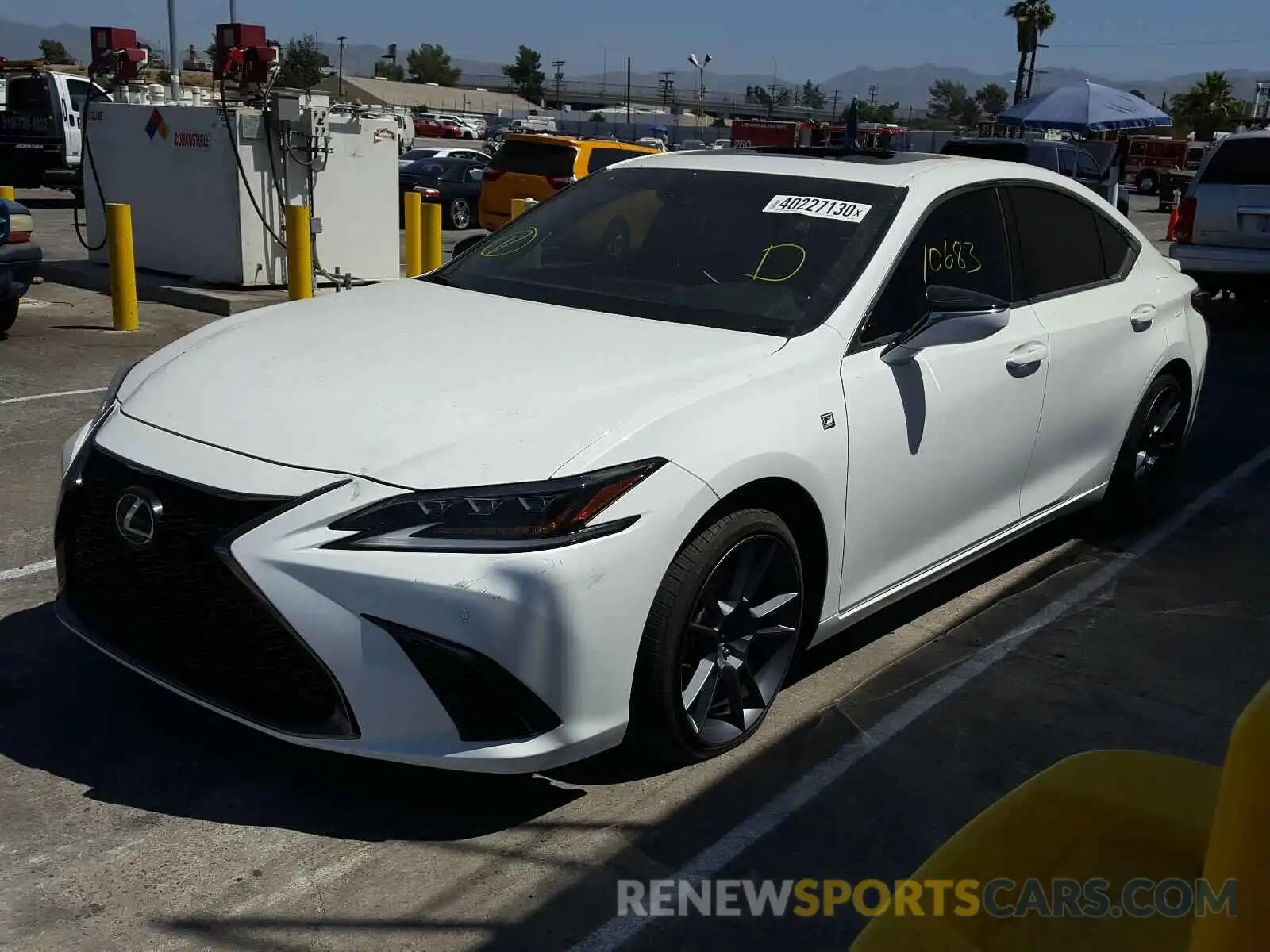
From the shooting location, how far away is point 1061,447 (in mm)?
4883

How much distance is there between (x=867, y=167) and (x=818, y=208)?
1.24ft

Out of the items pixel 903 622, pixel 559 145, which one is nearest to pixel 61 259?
pixel 559 145

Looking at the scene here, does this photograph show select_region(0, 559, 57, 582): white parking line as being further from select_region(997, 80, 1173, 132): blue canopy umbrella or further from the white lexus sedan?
select_region(997, 80, 1173, 132): blue canopy umbrella

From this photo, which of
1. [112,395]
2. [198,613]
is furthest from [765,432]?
[112,395]

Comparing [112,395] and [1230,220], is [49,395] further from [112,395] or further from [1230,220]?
[1230,220]

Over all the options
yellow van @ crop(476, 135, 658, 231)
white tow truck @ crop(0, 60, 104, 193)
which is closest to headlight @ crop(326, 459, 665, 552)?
yellow van @ crop(476, 135, 658, 231)

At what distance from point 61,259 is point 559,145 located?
6642mm

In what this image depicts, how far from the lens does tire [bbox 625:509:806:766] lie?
3203 mm

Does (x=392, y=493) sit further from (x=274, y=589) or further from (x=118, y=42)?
(x=118, y=42)

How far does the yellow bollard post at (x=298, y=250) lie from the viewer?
10.7 m

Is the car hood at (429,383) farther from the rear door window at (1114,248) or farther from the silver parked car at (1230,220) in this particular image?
the silver parked car at (1230,220)

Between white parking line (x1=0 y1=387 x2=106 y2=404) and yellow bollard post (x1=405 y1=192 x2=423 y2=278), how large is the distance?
512 cm

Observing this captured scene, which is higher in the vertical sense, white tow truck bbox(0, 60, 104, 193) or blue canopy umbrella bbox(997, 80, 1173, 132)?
blue canopy umbrella bbox(997, 80, 1173, 132)

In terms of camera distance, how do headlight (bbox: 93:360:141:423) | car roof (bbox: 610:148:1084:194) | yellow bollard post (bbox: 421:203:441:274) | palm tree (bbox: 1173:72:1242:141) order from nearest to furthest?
headlight (bbox: 93:360:141:423) < car roof (bbox: 610:148:1084:194) < yellow bollard post (bbox: 421:203:441:274) < palm tree (bbox: 1173:72:1242:141)
